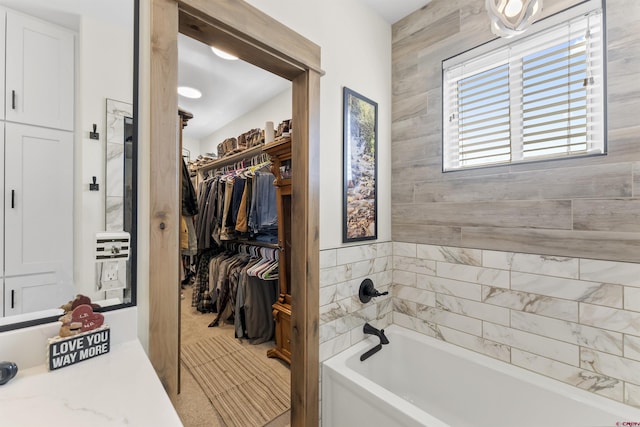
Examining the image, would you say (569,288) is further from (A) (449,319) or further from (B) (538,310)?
(A) (449,319)

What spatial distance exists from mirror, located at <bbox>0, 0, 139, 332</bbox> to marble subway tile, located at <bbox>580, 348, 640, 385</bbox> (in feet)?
6.27

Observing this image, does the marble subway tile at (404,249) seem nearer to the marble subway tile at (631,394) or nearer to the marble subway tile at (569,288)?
the marble subway tile at (569,288)

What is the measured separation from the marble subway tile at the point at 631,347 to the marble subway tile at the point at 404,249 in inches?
38.8

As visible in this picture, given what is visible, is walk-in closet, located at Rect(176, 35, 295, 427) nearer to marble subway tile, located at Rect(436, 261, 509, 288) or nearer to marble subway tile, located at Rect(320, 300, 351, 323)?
marble subway tile, located at Rect(320, 300, 351, 323)

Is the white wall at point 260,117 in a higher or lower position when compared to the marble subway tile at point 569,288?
higher

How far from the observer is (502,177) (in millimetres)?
1453

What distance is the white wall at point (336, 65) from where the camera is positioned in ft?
4.59

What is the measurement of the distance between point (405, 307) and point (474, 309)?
1.48 feet

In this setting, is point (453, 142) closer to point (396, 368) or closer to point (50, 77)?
point (396, 368)

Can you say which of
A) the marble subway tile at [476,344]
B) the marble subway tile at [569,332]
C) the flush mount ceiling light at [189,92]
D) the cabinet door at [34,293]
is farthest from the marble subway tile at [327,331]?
the flush mount ceiling light at [189,92]

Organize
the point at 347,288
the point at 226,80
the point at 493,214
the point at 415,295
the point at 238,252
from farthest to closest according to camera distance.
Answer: the point at 238,252 → the point at 226,80 → the point at 415,295 → the point at 347,288 → the point at 493,214

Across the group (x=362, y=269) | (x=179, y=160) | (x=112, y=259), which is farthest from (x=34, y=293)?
(x=362, y=269)

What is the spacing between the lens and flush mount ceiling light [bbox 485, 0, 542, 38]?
82 centimetres

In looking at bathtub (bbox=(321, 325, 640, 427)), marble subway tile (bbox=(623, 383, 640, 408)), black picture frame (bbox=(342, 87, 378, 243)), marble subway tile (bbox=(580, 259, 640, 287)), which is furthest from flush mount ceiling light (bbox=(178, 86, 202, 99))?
marble subway tile (bbox=(623, 383, 640, 408))
